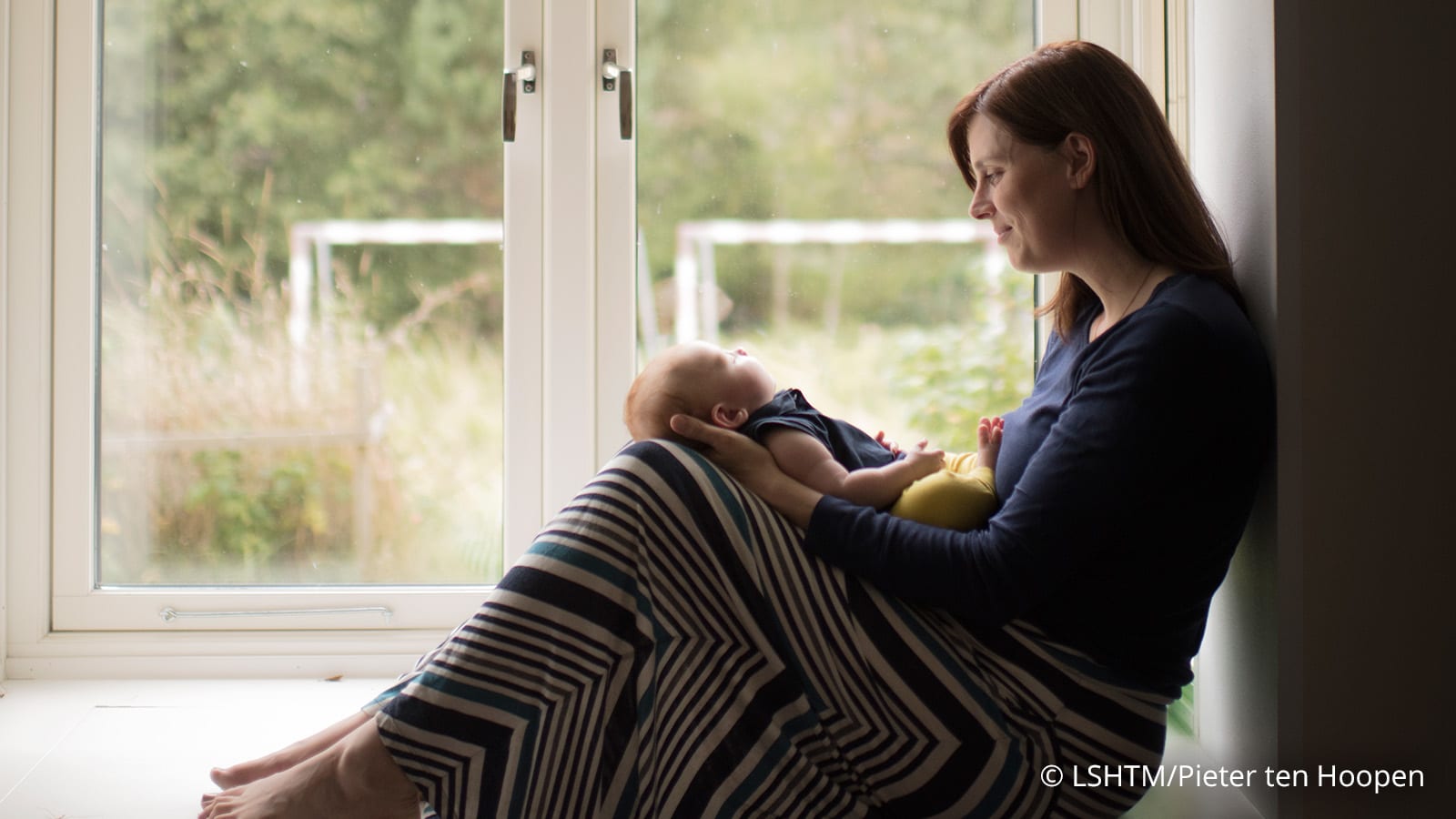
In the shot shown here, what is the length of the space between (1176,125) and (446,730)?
1583 millimetres

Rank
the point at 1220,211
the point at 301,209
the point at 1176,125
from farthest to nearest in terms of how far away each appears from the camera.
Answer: the point at 301,209 → the point at 1176,125 → the point at 1220,211

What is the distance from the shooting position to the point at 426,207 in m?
2.15

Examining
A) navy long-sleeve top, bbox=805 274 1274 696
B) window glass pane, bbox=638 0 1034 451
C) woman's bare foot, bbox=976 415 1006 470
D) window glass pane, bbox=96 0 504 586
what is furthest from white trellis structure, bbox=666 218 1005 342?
navy long-sleeve top, bbox=805 274 1274 696

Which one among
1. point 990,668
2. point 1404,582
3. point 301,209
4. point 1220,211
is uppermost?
point 301,209

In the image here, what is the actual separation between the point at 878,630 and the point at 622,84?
4.01 feet

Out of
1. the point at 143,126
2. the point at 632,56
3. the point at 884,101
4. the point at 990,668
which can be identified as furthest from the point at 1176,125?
the point at 143,126

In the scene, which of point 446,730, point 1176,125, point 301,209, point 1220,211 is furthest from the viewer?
point 301,209

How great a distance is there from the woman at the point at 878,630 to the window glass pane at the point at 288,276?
94cm

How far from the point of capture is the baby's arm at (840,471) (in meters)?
1.44

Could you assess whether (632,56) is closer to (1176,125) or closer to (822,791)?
(1176,125)

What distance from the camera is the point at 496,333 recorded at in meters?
2.17

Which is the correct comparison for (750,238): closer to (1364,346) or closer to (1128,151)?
(1128,151)

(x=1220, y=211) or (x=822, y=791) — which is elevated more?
(x=1220, y=211)

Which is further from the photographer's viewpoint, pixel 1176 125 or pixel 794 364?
pixel 794 364
